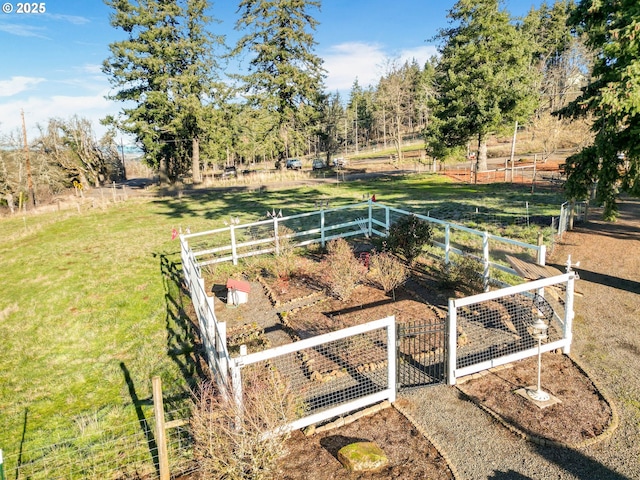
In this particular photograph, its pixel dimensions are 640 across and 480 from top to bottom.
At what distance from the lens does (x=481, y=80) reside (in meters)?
29.6

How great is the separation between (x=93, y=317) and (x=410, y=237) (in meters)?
9.53

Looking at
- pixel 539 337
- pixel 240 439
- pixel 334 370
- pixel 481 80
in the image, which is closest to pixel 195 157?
pixel 481 80

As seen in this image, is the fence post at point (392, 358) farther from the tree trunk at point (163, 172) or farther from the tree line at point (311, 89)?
the tree trunk at point (163, 172)

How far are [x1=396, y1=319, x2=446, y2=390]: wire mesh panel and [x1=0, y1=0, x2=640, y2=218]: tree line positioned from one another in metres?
7.80

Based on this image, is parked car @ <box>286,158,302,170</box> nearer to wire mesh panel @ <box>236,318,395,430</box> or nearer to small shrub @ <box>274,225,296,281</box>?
small shrub @ <box>274,225,296,281</box>

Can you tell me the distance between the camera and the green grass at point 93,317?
7.71m

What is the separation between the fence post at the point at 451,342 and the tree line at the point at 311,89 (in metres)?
7.77

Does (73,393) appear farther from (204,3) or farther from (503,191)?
(204,3)

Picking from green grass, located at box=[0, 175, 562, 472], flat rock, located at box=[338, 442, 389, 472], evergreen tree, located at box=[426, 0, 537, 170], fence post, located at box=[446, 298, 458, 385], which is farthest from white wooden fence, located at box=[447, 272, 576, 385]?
evergreen tree, located at box=[426, 0, 537, 170]

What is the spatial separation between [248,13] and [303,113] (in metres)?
11.2

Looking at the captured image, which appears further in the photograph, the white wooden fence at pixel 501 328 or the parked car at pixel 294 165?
the parked car at pixel 294 165

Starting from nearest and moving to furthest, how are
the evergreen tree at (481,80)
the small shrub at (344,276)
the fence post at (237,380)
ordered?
the fence post at (237,380), the small shrub at (344,276), the evergreen tree at (481,80)

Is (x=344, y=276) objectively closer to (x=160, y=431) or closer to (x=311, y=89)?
(x=160, y=431)

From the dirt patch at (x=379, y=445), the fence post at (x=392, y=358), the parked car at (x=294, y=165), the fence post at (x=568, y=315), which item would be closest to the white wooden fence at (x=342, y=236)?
the fence post at (x=568, y=315)
